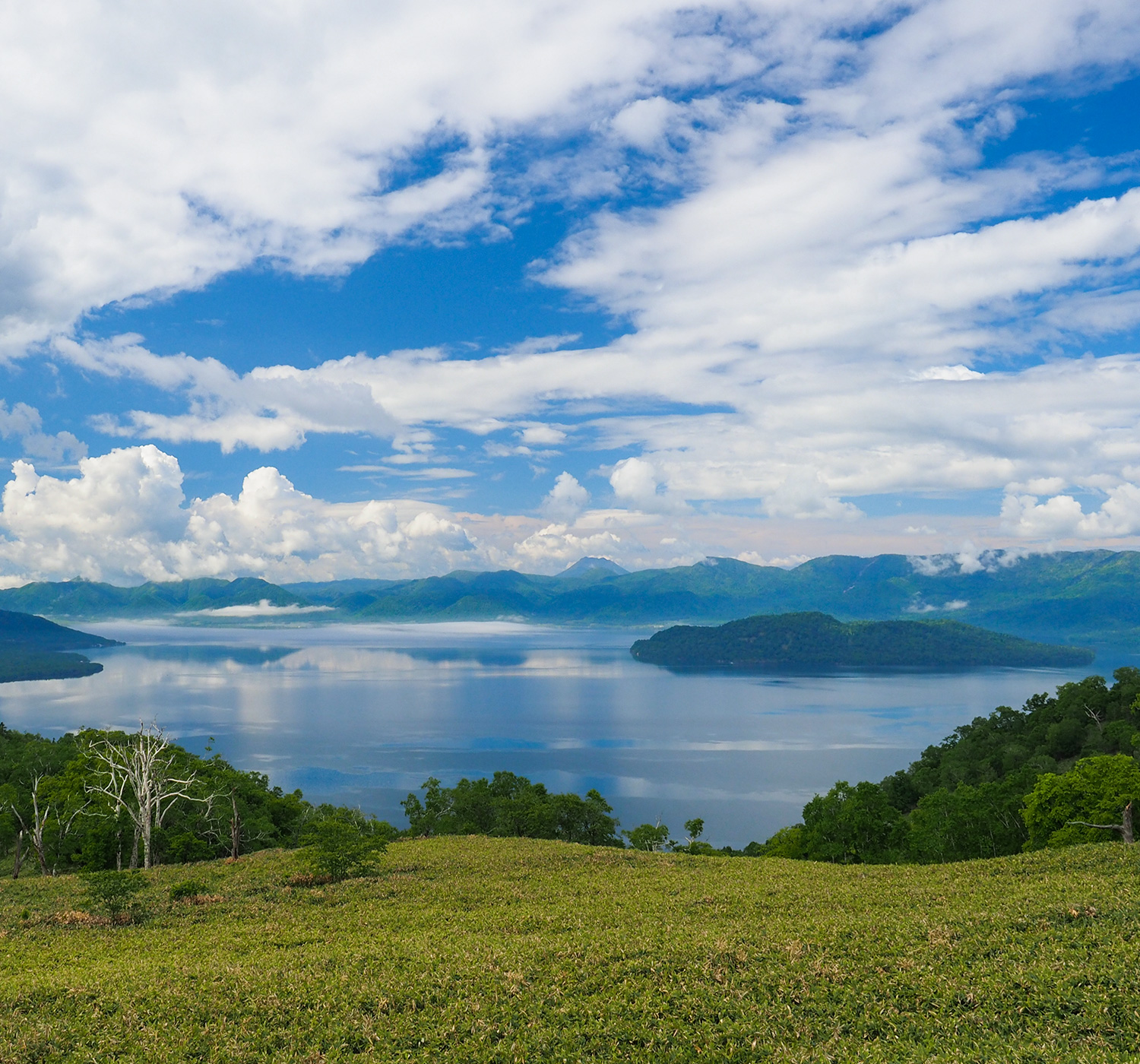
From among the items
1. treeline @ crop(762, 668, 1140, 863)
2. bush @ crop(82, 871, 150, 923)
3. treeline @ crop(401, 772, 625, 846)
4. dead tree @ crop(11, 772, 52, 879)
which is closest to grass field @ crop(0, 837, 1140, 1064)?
bush @ crop(82, 871, 150, 923)

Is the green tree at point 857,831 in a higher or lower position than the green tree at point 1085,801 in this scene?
lower

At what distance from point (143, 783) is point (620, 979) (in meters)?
42.7

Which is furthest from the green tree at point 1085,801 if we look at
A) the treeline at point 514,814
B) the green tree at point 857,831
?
the treeline at point 514,814

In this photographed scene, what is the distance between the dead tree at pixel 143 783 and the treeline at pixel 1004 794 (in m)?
51.8

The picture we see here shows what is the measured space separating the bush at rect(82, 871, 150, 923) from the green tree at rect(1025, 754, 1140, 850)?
4598 cm

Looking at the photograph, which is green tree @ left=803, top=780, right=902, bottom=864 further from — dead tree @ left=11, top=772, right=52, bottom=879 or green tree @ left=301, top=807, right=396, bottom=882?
dead tree @ left=11, top=772, right=52, bottom=879

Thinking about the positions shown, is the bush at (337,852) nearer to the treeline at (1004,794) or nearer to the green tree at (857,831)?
the treeline at (1004,794)

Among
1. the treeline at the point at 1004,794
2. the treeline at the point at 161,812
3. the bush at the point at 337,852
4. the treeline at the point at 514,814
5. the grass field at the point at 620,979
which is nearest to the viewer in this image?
the grass field at the point at 620,979

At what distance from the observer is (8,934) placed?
2492cm

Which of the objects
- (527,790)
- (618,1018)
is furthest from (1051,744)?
(618,1018)

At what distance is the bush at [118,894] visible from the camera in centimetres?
2727

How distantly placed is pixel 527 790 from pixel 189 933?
185 ft

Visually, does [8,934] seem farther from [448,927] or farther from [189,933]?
[448,927]

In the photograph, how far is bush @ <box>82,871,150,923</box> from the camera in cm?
2727
